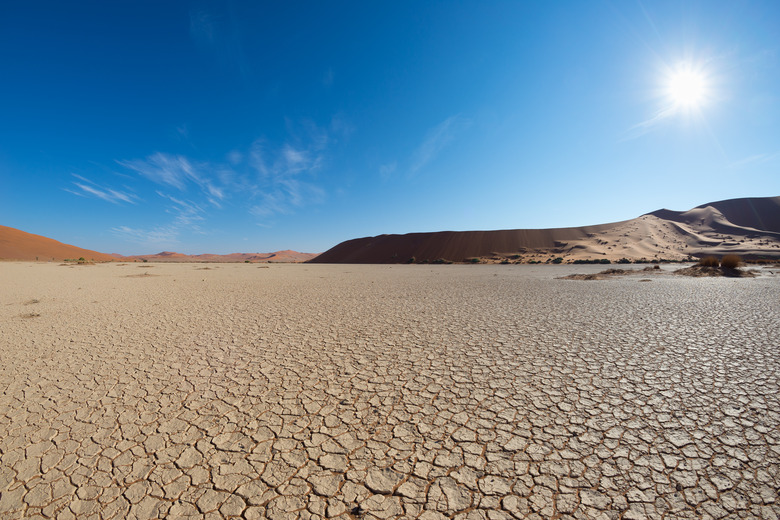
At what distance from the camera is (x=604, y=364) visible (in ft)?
14.0

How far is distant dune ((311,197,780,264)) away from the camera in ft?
126

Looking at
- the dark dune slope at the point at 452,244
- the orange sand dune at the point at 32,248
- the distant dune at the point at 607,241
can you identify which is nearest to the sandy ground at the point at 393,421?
the distant dune at the point at 607,241

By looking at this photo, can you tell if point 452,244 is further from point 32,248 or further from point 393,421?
point 32,248

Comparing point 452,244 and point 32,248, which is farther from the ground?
point 32,248

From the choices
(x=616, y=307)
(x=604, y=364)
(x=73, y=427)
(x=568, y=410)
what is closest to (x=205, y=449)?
(x=73, y=427)

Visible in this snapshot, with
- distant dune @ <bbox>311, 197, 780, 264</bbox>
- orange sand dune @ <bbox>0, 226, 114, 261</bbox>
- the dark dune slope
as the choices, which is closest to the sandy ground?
distant dune @ <bbox>311, 197, 780, 264</bbox>

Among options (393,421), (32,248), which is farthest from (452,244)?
(32,248)

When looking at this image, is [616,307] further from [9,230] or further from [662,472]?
[9,230]

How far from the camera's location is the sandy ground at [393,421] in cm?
206

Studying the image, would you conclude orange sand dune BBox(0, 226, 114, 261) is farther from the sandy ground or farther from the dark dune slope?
the sandy ground

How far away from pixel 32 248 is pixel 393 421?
246ft

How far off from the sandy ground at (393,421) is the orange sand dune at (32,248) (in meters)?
61.8

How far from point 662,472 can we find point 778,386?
9.64 feet

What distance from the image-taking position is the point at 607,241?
148ft
